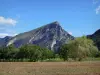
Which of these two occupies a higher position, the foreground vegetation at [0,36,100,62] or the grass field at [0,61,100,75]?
the foreground vegetation at [0,36,100,62]

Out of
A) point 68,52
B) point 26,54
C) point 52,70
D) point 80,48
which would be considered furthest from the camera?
point 26,54

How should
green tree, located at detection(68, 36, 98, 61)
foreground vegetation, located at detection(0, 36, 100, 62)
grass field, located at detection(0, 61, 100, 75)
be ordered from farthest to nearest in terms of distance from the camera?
foreground vegetation, located at detection(0, 36, 100, 62) < green tree, located at detection(68, 36, 98, 61) < grass field, located at detection(0, 61, 100, 75)

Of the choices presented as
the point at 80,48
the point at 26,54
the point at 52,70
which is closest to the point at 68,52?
the point at 80,48

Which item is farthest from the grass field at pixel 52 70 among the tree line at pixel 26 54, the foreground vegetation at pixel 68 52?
the tree line at pixel 26 54

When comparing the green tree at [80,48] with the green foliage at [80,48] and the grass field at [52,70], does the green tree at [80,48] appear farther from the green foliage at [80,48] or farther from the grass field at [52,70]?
the grass field at [52,70]

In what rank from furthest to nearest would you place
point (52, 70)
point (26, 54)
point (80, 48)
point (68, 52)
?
point (26, 54), point (68, 52), point (80, 48), point (52, 70)

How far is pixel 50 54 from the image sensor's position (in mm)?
157875

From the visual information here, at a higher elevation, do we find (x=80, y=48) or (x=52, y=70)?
(x=80, y=48)

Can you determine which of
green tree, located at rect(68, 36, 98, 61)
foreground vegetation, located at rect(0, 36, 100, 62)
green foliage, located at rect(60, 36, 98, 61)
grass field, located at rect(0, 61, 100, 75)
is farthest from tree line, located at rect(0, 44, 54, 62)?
grass field, located at rect(0, 61, 100, 75)

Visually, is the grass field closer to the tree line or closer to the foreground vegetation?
the foreground vegetation

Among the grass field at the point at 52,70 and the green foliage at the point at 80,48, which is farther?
the green foliage at the point at 80,48

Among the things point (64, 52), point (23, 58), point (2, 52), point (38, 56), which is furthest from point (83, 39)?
point (2, 52)

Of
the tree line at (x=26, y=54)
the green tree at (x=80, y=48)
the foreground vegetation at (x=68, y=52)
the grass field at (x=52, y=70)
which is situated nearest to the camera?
the grass field at (x=52, y=70)

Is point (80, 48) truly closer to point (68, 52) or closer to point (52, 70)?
point (68, 52)
